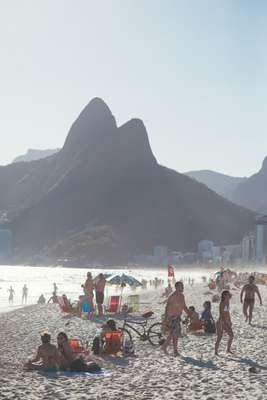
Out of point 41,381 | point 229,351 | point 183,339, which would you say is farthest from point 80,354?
point 183,339

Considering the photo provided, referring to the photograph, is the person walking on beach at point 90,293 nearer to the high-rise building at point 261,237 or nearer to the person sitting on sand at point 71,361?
the person sitting on sand at point 71,361

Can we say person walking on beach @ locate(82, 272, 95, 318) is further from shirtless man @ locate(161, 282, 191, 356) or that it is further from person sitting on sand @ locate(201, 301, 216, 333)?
shirtless man @ locate(161, 282, 191, 356)

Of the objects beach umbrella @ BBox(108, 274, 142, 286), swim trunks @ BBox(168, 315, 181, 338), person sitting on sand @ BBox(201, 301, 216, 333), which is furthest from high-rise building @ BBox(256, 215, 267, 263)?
swim trunks @ BBox(168, 315, 181, 338)

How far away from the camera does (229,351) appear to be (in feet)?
44.1

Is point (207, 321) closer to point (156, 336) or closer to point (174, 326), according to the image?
point (156, 336)

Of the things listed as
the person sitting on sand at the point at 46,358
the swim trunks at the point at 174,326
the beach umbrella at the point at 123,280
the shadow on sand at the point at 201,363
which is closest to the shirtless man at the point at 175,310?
the swim trunks at the point at 174,326

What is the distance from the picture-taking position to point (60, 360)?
11883mm

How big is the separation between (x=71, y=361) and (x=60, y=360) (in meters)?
0.26

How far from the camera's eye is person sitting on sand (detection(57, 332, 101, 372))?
1162 cm

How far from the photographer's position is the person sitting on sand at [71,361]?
11617 mm

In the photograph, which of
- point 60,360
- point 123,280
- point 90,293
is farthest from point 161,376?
point 123,280

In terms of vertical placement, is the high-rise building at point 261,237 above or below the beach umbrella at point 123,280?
above

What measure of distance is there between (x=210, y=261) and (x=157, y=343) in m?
162

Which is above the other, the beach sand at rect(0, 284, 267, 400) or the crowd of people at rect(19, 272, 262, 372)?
the crowd of people at rect(19, 272, 262, 372)
